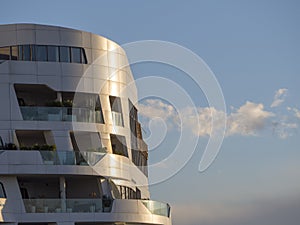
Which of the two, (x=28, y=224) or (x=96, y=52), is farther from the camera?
(x=96, y=52)

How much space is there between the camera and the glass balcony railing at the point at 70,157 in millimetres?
55594

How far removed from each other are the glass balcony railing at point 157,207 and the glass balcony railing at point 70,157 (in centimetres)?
469

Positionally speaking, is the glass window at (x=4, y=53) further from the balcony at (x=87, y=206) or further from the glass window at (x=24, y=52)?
the balcony at (x=87, y=206)

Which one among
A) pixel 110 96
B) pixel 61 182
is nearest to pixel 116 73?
pixel 110 96

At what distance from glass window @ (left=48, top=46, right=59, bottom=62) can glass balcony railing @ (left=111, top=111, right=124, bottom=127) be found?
18.4 feet

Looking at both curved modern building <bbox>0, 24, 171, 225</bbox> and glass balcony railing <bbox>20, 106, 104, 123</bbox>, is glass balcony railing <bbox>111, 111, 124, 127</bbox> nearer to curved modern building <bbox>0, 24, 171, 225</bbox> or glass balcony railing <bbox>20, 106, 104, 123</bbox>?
curved modern building <bbox>0, 24, 171, 225</bbox>

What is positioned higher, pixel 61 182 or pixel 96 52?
pixel 96 52

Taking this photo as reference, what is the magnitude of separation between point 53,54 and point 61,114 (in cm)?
421

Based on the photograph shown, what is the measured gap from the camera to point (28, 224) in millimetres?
55188

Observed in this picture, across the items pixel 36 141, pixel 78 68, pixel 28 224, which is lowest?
pixel 28 224

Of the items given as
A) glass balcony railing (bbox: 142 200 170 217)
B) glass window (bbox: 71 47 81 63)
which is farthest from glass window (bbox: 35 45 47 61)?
glass balcony railing (bbox: 142 200 170 217)

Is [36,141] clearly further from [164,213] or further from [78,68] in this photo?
[164,213]

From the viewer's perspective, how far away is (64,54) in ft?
192

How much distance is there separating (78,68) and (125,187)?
8944mm
